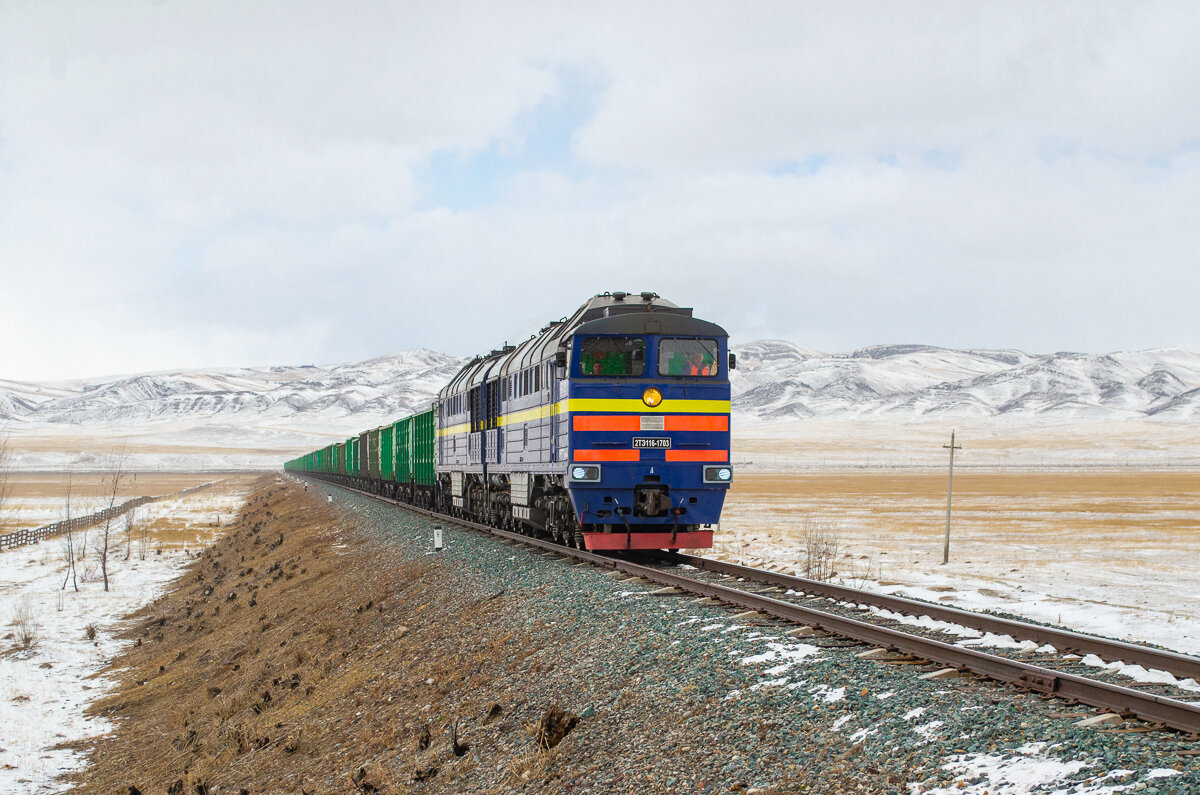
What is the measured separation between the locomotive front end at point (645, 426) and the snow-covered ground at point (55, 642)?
10480 mm

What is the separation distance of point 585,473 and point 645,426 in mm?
1389

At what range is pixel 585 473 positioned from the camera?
17266 millimetres

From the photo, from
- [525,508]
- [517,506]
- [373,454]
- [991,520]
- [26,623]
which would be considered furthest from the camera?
[373,454]

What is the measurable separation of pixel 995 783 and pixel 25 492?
12198cm

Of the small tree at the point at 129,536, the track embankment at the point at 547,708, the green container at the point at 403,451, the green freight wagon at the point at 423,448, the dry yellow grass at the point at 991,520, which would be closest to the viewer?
the track embankment at the point at 547,708

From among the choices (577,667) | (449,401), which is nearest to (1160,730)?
(577,667)

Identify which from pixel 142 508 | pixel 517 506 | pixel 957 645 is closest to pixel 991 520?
pixel 517 506

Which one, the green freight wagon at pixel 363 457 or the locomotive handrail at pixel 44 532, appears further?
the green freight wagon at pixel 363 457

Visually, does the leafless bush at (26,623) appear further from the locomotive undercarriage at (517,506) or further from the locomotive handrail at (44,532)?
the locomotive handrail at (44,532)

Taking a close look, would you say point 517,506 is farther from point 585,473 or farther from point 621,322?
point 621,322

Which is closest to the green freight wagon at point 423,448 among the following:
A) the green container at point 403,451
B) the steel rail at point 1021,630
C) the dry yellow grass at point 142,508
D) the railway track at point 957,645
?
the green container at point 403,451

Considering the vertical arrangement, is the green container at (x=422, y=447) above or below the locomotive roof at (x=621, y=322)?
below

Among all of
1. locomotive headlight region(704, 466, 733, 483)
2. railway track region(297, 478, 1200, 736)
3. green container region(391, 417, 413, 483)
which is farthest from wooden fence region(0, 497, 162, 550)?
railway track region(297, 478, 1200, 736)

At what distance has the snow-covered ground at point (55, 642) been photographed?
19.0m
